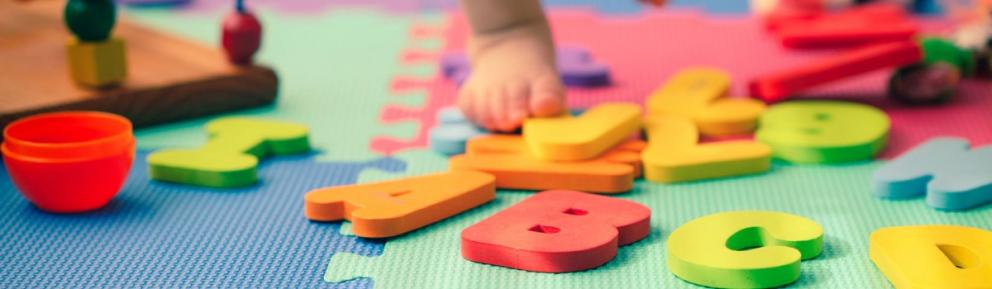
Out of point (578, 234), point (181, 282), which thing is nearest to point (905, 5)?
point (578, 234)

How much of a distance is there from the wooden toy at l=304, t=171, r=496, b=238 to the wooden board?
366 millimetres

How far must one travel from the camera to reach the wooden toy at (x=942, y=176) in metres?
0.94

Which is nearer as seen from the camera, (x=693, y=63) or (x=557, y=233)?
(x=557, y=233)

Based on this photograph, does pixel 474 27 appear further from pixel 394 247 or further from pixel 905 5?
pixel 905 5

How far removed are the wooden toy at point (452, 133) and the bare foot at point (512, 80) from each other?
0.02 m

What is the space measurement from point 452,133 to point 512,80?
8 centimetres

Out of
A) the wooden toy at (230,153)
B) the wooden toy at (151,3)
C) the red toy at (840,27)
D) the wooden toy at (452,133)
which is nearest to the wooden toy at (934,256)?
the wooden toy at (452,133)

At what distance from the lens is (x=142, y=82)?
4.12 ft

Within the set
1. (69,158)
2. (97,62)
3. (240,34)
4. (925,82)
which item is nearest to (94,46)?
(97,62)

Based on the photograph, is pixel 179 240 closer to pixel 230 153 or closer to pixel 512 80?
pixel 230 153

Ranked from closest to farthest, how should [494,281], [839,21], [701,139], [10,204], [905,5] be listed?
[494,281] < [10,204] < [701,139] < [839,21] < [905,5]

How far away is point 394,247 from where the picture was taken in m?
0.88

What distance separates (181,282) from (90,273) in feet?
0.25

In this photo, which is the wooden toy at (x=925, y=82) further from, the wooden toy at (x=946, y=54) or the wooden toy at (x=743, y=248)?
the wooden toy at (x=743, y=248)
